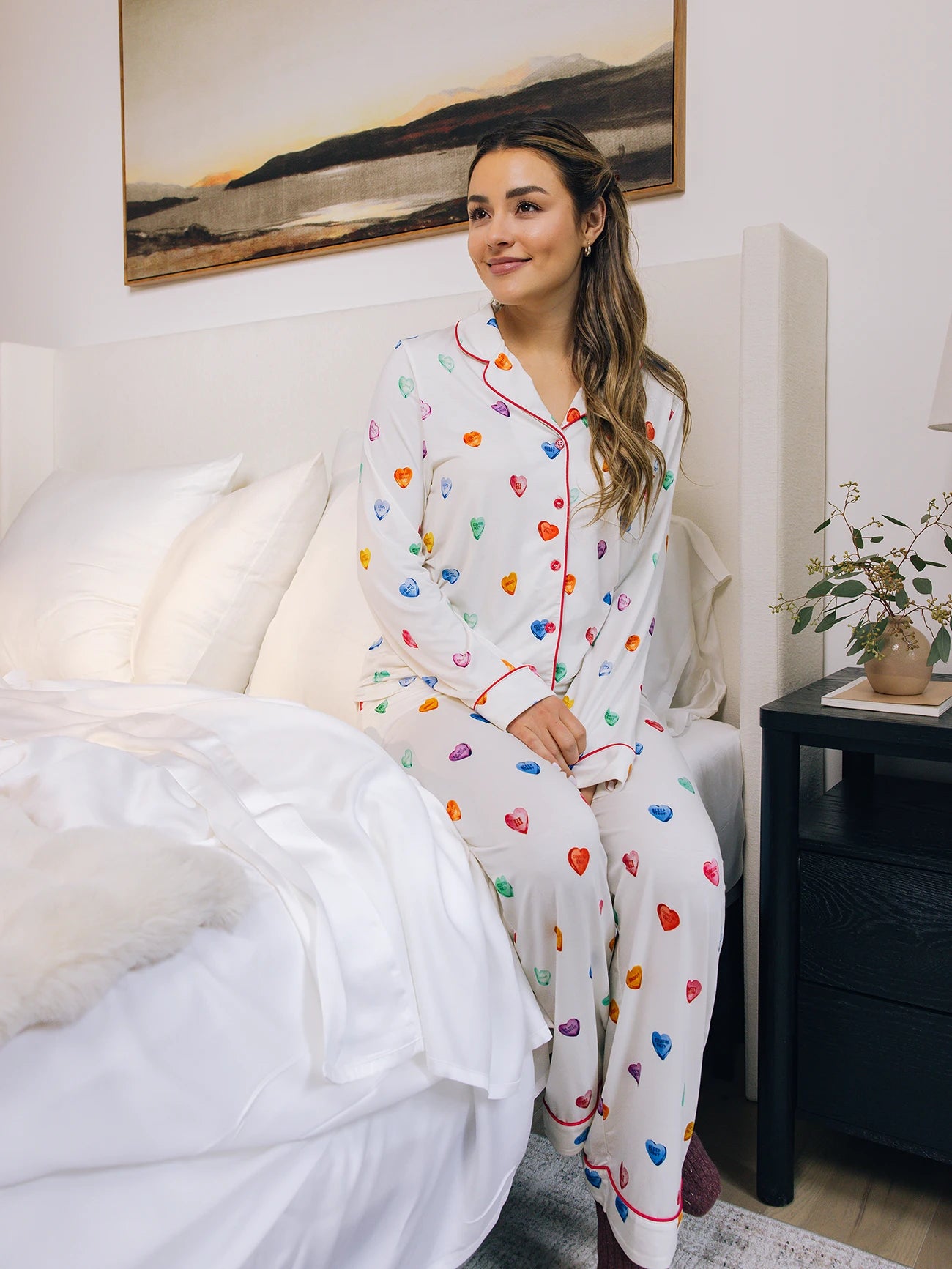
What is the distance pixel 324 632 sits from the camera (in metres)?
1.77

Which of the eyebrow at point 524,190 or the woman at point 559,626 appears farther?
the eyebrow at point 524,190

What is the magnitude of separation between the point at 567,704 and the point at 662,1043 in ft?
1.51

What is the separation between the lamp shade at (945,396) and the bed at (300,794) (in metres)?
0.24

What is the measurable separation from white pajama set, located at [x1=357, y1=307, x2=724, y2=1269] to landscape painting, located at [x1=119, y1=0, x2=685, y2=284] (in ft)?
2.29

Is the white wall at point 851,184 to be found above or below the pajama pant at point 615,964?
above

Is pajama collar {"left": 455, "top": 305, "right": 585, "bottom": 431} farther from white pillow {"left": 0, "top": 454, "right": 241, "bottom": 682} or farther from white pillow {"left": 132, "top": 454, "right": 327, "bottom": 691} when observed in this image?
white pillow {"left": 0, "top": 454, "right": 241, "bottom": 682}

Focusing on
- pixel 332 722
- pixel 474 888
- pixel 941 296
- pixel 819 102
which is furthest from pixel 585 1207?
pixel 819 102

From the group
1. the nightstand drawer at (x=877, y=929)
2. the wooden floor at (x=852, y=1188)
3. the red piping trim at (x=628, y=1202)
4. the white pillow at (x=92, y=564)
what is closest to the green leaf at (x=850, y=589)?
the nightstand drawer at (x=877, y=929)

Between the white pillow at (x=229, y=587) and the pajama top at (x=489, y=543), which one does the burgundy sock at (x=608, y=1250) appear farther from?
the white pillow at (x=229, y=587)

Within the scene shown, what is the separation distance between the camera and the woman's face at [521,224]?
149 cm

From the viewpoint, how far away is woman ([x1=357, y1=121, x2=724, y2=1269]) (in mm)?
1187

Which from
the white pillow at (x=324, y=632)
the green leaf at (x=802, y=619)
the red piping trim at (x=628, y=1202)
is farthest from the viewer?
the white pillow at (x=324, y=632)

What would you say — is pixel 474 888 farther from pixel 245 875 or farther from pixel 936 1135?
pixel 936 1135

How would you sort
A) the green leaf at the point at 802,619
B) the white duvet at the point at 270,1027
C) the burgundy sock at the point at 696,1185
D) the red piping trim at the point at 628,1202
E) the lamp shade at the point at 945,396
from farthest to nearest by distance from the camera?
1. the green leaf at the point at 802,619
2. the lamp shade at the point at 945,396
3. the burgundy sock at the point at 696,1185
4. the red piping trim at the point at 628,1202
5. the white duvet at the point at 270,1027
